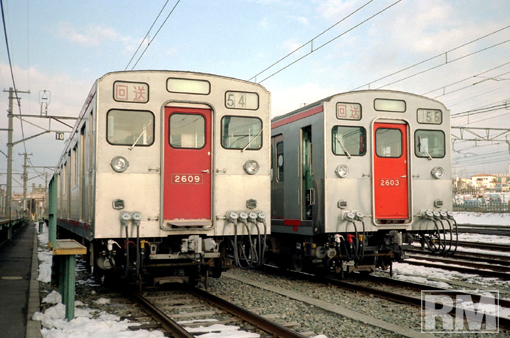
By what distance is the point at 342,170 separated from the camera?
9.62 m

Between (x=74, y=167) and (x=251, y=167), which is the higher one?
(x=74, y=167)

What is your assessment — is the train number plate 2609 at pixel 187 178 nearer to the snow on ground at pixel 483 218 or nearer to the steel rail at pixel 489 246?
the steel rail at pixel 489 246

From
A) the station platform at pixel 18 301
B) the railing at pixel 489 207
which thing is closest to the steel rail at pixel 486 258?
the station platform at pixel 18 301

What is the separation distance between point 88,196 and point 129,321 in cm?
238

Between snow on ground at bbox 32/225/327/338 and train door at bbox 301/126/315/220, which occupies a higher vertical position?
train door at bbox 301/126/315/220

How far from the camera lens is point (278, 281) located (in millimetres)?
10328

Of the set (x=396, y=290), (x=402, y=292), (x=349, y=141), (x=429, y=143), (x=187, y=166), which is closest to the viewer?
(x=187, y=166)

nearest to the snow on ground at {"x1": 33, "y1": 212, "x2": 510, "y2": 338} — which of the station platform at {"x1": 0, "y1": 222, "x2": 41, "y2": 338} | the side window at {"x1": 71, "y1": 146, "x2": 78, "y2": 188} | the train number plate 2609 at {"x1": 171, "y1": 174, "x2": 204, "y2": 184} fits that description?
the station platform at {"x1": 0, "y1": 222, "x2": 41, "y2": 338}

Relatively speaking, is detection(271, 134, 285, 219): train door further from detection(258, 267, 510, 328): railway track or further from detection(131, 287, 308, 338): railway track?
detection(131, 287, 308, 338): railway track

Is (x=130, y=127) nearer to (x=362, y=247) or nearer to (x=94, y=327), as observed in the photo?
(x=94, y=327)

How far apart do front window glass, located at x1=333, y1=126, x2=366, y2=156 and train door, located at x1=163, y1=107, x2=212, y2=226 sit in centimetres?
271

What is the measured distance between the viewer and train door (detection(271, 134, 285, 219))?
11.2 meters

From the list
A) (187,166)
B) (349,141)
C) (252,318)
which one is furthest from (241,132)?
(252,318)

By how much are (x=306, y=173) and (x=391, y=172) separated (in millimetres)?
1701
